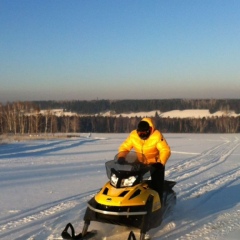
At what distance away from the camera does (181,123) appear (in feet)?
308

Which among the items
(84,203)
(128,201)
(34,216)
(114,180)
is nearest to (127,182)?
(114,180)

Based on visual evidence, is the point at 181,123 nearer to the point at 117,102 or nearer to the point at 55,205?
the point at 117,102

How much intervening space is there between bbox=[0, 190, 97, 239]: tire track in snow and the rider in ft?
5.46

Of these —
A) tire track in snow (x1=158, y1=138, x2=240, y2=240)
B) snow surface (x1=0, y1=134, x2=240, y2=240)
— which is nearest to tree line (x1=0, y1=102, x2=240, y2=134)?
snow surface (x1=0, y1=134, x2=240, y2=240)

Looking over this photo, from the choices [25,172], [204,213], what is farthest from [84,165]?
[204,213]

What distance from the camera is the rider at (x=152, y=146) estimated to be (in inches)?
216

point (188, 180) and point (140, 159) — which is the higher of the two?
point (140, 159)

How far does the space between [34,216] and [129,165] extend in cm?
195

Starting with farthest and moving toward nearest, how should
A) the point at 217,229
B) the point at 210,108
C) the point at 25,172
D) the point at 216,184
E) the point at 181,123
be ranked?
the point at 210,108 → the point at 181,123 → the point at 25,172 → the point at 216,184 → the point at 217,229

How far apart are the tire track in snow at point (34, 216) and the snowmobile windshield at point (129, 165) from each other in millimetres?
1406

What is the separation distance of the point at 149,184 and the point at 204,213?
5.54 feet

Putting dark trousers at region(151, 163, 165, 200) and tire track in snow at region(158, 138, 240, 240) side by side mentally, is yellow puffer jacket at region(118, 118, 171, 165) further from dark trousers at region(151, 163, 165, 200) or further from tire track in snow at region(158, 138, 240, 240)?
tire track in snow at region(158, 138, 240, 240)

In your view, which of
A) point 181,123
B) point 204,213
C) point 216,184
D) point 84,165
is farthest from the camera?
point 181,123

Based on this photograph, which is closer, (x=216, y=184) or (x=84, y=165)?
(x=216, y=184)
